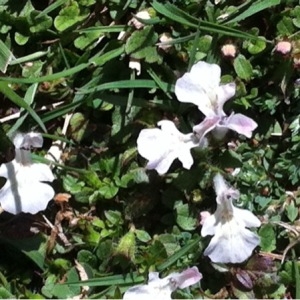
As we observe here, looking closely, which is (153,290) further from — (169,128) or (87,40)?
(87,40)

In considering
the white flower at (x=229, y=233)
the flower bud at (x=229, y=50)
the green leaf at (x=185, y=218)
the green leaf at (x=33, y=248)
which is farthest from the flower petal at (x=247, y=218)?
the green leaf at (x=33, y=248)

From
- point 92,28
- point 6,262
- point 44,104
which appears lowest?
point 6,262

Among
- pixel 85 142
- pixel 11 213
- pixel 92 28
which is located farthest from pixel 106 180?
pixel 92 28

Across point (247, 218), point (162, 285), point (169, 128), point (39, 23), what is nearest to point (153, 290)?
point (162, 285)

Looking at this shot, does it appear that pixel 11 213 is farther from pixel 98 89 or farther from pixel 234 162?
pixel 234 162

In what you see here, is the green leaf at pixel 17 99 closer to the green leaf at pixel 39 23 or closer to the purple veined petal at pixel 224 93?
the green leaf at pixel 39 23

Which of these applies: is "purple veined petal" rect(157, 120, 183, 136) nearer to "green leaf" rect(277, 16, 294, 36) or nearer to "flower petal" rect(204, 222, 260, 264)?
"flower petal" rect(204, 222, 260, 264)

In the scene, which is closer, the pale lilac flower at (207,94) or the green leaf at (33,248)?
the pale lilac flower at (207,94)
